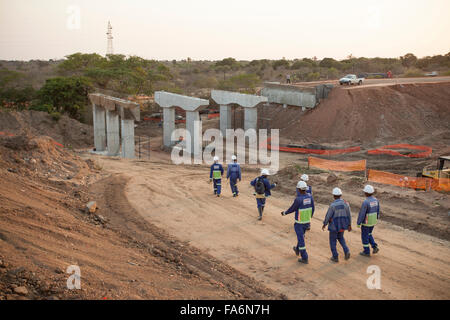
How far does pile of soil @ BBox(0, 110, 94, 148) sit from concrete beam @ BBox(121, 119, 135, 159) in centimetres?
675

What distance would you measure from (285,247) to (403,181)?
363 inches

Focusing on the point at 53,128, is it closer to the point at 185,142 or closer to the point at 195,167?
the point at 185,142

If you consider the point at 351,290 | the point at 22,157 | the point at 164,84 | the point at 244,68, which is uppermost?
the point at 244,68

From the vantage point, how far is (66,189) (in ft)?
45.8

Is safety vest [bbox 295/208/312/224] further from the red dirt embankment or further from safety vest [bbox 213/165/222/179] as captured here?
the red dirt embankment

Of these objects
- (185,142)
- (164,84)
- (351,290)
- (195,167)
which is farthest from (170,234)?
(164,84)

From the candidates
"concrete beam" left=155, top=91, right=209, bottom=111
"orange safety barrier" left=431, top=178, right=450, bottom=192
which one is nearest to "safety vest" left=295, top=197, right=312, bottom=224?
"orange safety barrier" left=431, top=178, right=450, bottom=192

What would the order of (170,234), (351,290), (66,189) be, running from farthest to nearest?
(66,189) → (170,234) → (351,290)

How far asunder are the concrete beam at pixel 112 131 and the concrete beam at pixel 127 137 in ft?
4.93

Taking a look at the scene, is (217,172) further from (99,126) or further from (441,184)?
(99,126)

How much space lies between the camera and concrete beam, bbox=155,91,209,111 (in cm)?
3144

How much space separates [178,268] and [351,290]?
12.6 feet

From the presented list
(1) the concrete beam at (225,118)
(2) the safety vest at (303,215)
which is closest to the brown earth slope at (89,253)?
(2) the safety vest at (303,215)

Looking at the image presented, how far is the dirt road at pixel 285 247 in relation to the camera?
334 inches
